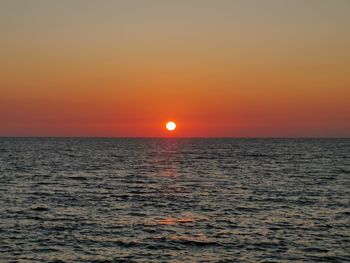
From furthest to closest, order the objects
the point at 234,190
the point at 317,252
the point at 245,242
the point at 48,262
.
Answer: the point at 234,190 → the point at 245,242 → the point at 317,252 → the point at 48,262

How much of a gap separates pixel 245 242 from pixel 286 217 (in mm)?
8468

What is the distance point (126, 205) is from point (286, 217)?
12897mm

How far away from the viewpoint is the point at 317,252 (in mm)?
26562

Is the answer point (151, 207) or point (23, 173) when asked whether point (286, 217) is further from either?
point (23, 173)

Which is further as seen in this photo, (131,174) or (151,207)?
(131,174)

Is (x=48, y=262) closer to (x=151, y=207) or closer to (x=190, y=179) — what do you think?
(x=151, y=207)

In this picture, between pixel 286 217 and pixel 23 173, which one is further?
pixel 23 173

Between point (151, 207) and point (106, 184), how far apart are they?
56.5 feet

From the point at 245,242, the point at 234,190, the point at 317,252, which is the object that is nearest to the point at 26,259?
the point at 245,242

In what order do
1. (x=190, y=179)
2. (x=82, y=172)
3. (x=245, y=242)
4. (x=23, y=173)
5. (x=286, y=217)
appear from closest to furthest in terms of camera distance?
(x=245, y=242)
(x=286, y=217)
(x=190, y=179)
(x=23, y=173)
(x=82, y=172)

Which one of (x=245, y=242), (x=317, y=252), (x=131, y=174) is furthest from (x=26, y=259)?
(x=131, y=174)

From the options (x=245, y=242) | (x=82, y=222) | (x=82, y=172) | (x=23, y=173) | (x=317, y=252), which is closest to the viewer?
(x=317, y=252)

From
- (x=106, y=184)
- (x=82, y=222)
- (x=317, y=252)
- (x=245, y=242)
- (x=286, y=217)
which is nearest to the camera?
(x=317, y=252)

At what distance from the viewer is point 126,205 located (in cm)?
4069
